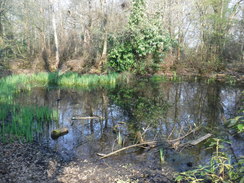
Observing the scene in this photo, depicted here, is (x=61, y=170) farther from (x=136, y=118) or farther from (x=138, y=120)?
(x=136, y=118)

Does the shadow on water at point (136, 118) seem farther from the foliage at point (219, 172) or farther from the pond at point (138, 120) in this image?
the foliage at point (219, 172)

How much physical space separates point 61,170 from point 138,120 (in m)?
3.11

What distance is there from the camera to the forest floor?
3119mm

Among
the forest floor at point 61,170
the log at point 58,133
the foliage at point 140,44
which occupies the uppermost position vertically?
the foliage at point 140,44

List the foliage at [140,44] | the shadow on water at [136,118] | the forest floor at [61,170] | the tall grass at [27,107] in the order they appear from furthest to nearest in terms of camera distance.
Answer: the foliage at [140,44]
the tall grass at [27,107]
the shadow on water at [136,118]
the forest floor at [61,170]

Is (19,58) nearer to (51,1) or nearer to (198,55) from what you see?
(51,1)

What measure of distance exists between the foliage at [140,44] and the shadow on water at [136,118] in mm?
2982

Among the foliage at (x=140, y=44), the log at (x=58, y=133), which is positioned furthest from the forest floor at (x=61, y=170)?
the foliage at (x=140, y=44)

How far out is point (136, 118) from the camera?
6297 millimetres

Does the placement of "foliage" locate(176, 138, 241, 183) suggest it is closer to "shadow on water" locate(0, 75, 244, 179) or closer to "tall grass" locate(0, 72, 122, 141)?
"shadow on water" locate(0, 75, 244, 179)

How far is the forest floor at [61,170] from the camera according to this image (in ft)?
10.2

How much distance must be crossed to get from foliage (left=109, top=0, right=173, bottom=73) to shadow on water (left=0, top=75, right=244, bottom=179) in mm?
2982

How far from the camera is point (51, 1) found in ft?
46.9

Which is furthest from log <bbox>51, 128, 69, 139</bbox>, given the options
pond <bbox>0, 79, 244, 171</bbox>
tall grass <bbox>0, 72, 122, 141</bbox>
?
tall grass <bbox>0, 72, 122, 141</bbox>
